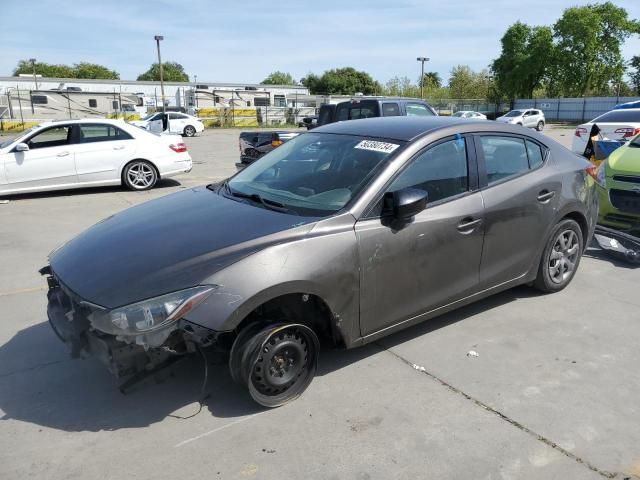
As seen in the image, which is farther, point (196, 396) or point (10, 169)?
point (10, 169)

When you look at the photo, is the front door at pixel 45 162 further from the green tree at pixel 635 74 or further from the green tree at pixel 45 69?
the green tree at pixel 45 69

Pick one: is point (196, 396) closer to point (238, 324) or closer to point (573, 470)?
point (238, 324)

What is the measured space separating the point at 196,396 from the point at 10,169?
27.0 ft

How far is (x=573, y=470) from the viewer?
2547 mm

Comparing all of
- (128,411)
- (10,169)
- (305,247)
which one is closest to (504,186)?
(305,247)

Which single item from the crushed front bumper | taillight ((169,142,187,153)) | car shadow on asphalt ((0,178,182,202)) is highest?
taillight ((169,142,187,153))

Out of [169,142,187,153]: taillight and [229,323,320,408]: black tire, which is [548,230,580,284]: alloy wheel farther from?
[169,142,187,153]: taillight

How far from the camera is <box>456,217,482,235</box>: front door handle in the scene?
367 centimetres

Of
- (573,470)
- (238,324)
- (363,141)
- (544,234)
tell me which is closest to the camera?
(573,470)

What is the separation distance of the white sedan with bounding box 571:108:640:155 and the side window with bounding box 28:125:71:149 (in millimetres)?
11405

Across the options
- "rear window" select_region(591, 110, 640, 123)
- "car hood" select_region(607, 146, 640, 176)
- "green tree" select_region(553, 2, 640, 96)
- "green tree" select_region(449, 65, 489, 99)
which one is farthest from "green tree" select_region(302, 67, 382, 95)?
"car hood" select_region(607, 146, 640, 176)

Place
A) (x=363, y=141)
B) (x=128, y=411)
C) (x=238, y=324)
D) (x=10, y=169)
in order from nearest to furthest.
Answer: (x=238, y=324) → (x=128, y=411) → (x=363, y=141) → (x=10, y=169)

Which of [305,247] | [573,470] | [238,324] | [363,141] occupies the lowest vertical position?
[573,470]

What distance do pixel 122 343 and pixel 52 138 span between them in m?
8.39
